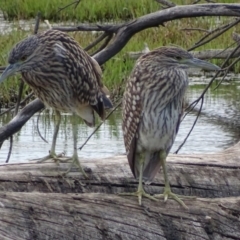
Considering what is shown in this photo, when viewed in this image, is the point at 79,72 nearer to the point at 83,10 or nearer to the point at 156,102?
the point at 156,102

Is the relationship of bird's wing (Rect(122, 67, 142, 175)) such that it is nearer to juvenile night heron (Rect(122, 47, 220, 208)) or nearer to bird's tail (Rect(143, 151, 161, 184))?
juvenile night heron (Rect(122, 47, 220, 208))

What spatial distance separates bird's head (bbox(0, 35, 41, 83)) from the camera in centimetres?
574

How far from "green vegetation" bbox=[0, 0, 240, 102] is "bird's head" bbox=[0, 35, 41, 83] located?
254cm

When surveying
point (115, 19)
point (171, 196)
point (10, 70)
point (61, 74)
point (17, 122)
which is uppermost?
point (10, 70)

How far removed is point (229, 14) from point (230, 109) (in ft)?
20.0

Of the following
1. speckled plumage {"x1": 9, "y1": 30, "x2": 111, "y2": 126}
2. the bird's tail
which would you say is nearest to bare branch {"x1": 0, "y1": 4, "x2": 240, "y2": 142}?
speckled plumage {"x1": 9, "y1": 30, "x2": 111, "y2": 126}

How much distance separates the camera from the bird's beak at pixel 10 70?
18.4 ft

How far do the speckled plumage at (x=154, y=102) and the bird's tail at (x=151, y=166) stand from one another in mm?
119

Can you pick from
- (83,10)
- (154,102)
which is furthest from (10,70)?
(83,10)

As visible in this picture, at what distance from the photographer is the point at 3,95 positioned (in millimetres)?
11758

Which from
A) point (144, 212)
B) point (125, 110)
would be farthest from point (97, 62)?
point (144, 212)

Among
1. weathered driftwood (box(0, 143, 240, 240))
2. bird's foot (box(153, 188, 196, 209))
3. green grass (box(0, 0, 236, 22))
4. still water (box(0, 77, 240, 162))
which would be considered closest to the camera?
weathered driftwood (box(0, 143, 240, 240))

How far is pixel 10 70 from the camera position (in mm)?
5699

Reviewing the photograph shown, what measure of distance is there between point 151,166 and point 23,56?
1000 millimetres
